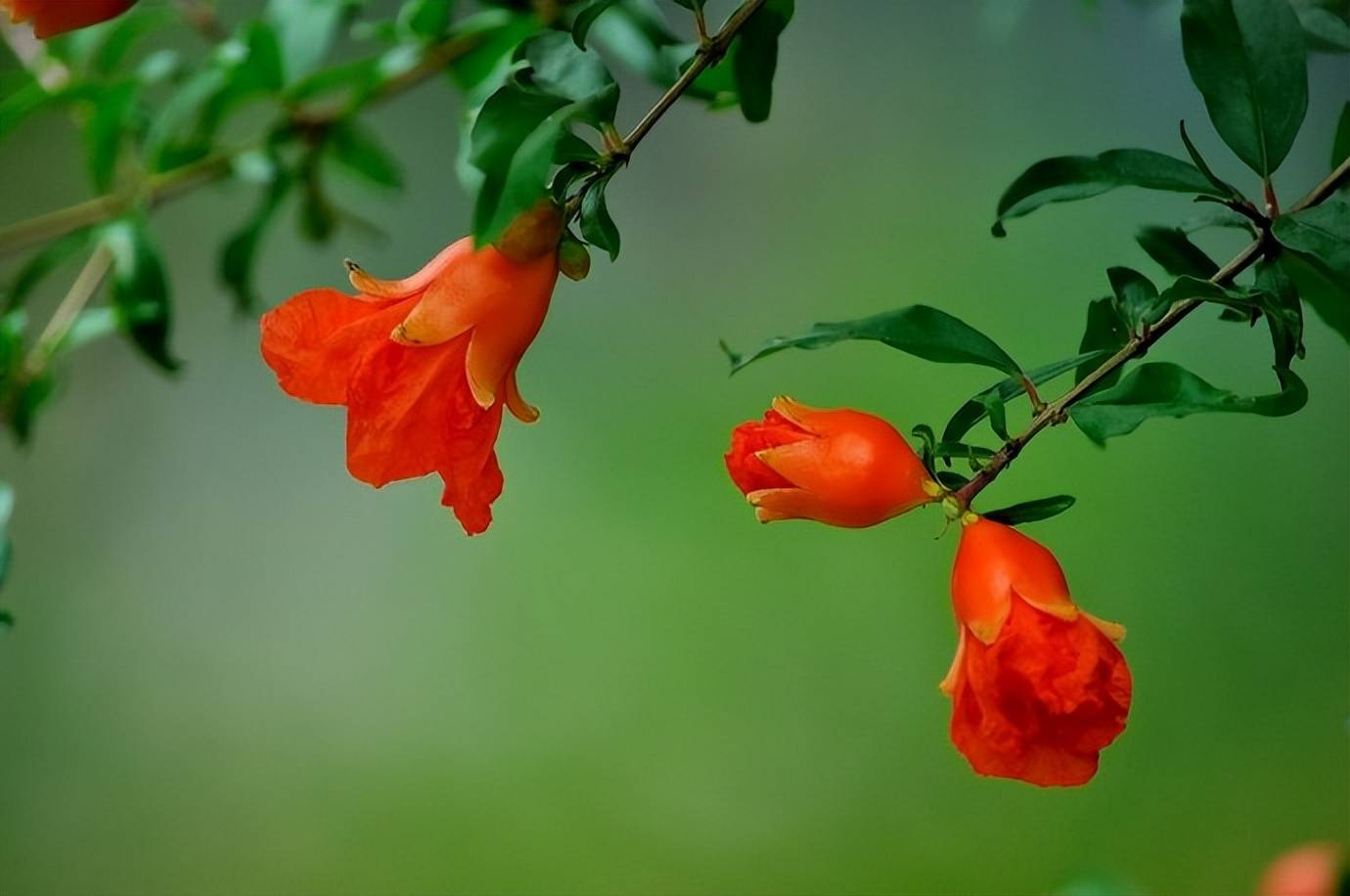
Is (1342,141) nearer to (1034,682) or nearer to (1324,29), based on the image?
(1324,29)

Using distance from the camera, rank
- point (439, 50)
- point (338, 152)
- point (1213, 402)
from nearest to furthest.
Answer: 1. point (1213, 402)
2. point (439, 50)
3. point (338, 152)

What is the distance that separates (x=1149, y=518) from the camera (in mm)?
1355

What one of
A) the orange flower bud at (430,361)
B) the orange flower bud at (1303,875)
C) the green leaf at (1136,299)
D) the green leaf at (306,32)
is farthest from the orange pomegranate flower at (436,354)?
the green leaf at (306,32)

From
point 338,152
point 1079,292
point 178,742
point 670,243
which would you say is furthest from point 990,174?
point 178,742

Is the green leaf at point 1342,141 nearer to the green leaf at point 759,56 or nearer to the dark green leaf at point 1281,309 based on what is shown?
the dark green leaf at point 1281,309

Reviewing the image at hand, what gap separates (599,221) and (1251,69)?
10.5 inches

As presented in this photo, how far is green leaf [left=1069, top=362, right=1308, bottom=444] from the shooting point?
1.41 ft

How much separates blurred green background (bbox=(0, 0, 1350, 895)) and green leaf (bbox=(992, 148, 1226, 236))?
2.76 ft

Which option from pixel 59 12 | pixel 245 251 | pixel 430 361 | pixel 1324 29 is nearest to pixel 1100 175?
pixel 1324 29

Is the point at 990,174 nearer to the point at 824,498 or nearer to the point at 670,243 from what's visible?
the point at 670,243

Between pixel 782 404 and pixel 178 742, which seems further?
pixel 178 742

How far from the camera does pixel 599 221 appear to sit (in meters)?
0.46

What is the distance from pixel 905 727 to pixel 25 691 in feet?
3.38

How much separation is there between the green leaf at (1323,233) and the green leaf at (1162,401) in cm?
5
